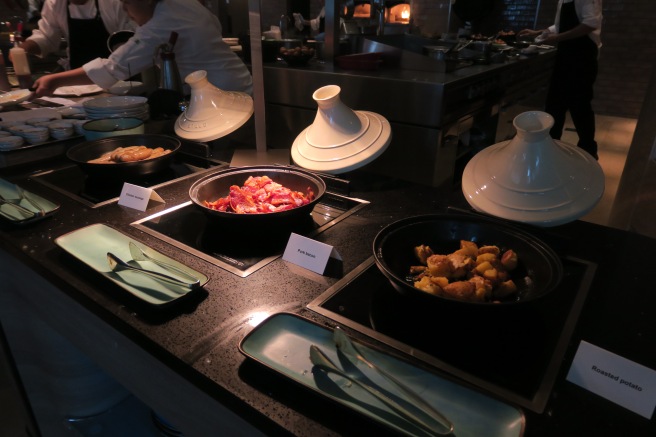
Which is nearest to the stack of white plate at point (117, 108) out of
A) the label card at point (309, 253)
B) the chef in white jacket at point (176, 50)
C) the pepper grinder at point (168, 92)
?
the pepper grinder at point (168, 92)

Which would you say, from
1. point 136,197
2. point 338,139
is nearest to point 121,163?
point 136,197

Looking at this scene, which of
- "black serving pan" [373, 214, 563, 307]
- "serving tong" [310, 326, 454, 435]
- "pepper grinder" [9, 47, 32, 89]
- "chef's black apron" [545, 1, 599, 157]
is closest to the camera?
"serving tong" [310, 326, 454, 435]

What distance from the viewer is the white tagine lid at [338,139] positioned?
1241 millimetres

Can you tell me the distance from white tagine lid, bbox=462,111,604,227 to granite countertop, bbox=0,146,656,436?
0.06 metres

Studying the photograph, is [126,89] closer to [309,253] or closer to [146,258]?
[146,258]

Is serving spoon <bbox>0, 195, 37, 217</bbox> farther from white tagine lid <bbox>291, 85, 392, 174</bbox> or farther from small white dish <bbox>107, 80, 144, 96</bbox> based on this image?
small white dish <bbox>107, 80, 144, 96</bbox>

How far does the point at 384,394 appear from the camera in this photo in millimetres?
573

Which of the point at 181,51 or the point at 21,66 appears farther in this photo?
the point at 21,66

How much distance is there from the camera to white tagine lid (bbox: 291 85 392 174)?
1.24 metres

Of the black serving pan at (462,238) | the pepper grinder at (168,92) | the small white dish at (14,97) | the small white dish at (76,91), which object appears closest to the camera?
the black serving pan at (462,238)

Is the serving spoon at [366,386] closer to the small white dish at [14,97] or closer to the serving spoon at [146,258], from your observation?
the serving spoon at [146,258]

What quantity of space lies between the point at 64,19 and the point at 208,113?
2.36 meters

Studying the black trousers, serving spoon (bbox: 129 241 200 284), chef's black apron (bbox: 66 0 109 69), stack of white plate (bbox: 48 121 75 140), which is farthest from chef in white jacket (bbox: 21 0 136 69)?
the black trousers

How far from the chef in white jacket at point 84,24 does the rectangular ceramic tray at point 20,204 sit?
2276 mm
